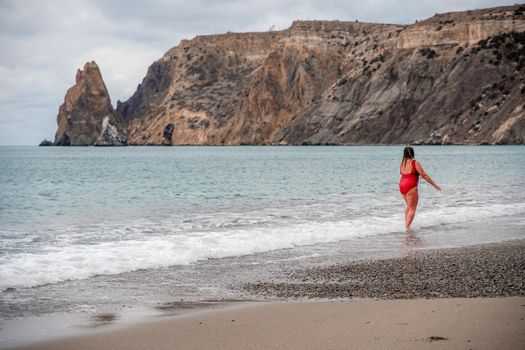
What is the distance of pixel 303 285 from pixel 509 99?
10170 cm

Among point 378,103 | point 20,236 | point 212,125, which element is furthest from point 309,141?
point 20,236

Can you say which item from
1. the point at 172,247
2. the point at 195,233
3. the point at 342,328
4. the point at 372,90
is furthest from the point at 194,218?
the point at 372,90

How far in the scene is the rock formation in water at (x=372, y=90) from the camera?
113 metres

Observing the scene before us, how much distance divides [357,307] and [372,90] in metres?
125

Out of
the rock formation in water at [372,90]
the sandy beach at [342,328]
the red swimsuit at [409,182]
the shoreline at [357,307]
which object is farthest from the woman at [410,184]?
the rock formation in water at [372,90]

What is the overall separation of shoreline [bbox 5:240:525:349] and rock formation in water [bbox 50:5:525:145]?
314 feet

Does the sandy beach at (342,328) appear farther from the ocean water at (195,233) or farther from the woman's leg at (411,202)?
the woman's leg at (411,202)

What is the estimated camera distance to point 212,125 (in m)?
175

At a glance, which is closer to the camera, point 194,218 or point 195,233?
point 195,233

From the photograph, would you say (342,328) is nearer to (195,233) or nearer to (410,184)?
(195,233)

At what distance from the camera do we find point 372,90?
130 metres

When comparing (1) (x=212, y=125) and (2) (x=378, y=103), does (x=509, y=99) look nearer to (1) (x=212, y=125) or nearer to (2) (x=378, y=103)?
(2) (x=378, y=103)

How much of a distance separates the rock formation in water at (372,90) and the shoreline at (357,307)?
95.7m

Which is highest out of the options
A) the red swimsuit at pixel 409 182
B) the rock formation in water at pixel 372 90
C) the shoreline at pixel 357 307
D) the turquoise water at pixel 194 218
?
the rock formation in water at pixel 372 90
